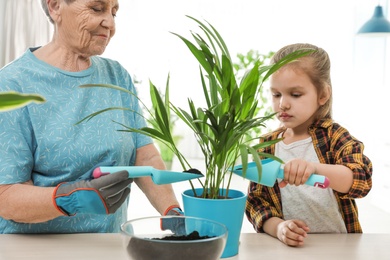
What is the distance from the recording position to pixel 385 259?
3.77 ft

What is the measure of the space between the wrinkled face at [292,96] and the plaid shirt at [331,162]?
0.29 feet

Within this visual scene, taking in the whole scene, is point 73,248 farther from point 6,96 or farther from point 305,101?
point 305,101

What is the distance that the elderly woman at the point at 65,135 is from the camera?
126 cm

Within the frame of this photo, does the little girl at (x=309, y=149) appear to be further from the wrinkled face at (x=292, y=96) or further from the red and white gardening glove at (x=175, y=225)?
the red and white gardening glove at (x=175, y=225)

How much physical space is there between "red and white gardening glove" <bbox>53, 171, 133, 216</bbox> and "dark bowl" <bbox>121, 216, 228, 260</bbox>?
6.5 inches

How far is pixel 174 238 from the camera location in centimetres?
95

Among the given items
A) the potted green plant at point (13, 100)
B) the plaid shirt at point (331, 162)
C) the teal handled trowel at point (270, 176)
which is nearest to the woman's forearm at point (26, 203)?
the teal handled trowel at point (270, 176)

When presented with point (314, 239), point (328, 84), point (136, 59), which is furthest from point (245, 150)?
point (136, 59)

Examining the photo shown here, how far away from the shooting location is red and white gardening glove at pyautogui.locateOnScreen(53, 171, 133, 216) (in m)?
1.13

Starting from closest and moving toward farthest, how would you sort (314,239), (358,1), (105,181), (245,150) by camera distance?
(245,150) → (105,181) → (314,239) → (358,1)

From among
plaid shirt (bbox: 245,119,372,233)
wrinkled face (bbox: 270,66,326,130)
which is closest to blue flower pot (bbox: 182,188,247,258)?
plaid shirt (bbox: 245,119,372,233)

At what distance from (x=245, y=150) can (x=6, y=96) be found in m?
0.52

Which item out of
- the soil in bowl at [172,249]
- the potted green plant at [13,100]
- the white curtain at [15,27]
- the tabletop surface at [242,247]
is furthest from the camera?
the white curtain at [15,27]

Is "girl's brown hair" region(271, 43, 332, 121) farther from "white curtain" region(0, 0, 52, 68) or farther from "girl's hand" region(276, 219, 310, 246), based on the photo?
"white curtain" region(0, 0, 52, 68)
